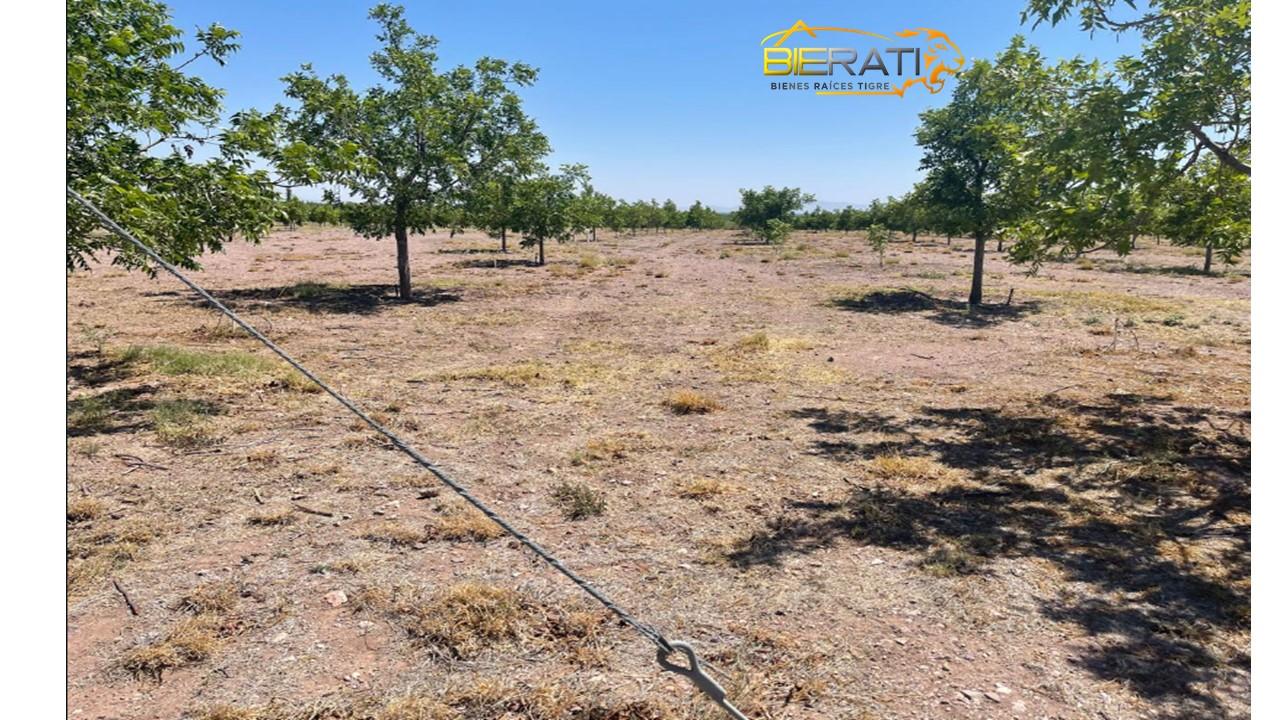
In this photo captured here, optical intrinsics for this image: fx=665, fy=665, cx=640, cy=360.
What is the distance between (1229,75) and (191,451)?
1220 cm

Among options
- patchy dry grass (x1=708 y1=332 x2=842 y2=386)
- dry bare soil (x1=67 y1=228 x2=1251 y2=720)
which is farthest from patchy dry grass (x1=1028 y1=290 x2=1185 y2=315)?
patchy dry grass (x1=708 y1=332 x2=842 y2=386)

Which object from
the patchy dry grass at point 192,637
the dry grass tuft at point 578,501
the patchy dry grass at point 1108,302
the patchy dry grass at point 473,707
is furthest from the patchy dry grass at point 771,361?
the patchy dry grass at point 1108,302

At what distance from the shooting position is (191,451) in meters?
8.27

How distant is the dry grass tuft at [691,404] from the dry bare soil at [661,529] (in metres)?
0.07

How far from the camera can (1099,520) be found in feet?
22.1

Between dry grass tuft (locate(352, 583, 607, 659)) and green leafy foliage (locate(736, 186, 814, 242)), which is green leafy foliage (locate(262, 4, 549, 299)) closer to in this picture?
dry grass tuft (locate(352, 583, 607, 659))

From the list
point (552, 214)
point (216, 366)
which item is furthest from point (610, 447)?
Result: point (552, 214)

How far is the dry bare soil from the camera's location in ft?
14.1

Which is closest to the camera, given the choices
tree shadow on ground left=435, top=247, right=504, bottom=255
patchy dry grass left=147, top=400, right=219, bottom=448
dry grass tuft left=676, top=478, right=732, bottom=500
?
dry grass tuft left=676, top=478, right=732, bottom=500

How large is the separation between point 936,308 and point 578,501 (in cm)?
1909

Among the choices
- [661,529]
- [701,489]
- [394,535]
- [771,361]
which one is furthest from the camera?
[771,361]

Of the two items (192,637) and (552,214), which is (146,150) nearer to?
(192,637)

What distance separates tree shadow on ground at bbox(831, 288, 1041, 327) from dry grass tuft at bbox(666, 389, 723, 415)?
11.9 metres

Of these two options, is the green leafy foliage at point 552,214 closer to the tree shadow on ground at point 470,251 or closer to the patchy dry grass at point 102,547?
the tree shadow on ground at point 470,251
